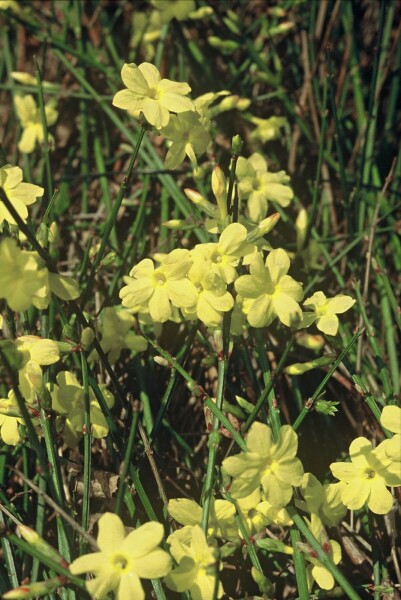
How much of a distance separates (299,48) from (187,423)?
6.36 ft

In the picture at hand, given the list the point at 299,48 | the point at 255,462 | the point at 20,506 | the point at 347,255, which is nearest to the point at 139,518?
the point at 20,506

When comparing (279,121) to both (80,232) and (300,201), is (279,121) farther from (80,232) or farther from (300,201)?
(80,232)

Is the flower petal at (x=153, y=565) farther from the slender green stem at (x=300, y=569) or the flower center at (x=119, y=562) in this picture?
the slender green stem at (x=300, y=569)

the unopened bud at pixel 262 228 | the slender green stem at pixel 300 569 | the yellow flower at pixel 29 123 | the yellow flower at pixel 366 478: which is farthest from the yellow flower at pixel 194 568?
the yellow flower at pixel 29 123

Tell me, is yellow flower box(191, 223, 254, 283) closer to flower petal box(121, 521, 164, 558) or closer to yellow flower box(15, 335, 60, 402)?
yellow flower box(15, 335, 60, 402)

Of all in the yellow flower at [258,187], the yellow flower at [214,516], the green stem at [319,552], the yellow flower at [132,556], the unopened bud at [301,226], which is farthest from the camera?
the unopened bud at [301,226]

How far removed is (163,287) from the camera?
1638 millimetres

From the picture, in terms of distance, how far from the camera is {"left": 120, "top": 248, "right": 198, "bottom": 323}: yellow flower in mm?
1581

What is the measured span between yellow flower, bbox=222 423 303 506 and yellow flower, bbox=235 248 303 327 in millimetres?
292

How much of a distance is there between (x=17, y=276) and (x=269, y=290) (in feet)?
1.96

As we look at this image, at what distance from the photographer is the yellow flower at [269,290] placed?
5.00 feet

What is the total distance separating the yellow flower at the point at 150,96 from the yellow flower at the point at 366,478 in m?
0.93

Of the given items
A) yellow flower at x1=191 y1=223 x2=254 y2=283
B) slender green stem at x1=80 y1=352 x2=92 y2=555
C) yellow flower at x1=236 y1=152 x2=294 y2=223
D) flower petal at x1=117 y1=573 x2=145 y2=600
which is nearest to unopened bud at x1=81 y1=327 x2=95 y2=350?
slender green stem at x1=80 y1=352 x2=92 y2=555

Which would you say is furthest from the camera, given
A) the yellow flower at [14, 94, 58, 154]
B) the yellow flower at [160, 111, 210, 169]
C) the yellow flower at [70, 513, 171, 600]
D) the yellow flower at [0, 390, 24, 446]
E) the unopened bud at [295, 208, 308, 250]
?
the yellow flower at [14, 94, 58, 154]
